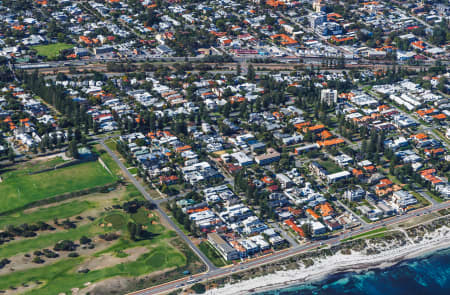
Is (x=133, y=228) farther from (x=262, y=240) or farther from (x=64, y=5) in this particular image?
(x=64, y=5)

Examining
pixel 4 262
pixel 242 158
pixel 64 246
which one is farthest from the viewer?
pixel 242 158

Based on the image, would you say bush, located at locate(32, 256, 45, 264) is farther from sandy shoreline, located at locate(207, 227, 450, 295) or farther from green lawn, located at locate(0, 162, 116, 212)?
sandy shoreline, located at locate(207, 227, 450, 295)

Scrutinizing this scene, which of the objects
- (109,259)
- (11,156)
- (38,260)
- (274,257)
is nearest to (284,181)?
(274,257)

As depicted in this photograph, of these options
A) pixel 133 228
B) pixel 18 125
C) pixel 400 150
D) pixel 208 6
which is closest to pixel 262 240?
pixel 133 228

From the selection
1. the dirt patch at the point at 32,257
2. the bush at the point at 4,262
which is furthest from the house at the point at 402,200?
the bush at the point at 4,262

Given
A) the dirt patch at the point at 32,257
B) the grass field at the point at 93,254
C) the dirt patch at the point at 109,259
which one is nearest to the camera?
the grass field at the point at 93,254

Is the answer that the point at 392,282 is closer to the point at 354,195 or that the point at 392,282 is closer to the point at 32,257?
the point at 354,195

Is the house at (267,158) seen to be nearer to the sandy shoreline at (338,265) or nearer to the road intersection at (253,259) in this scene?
the road intersection at (253,259)
